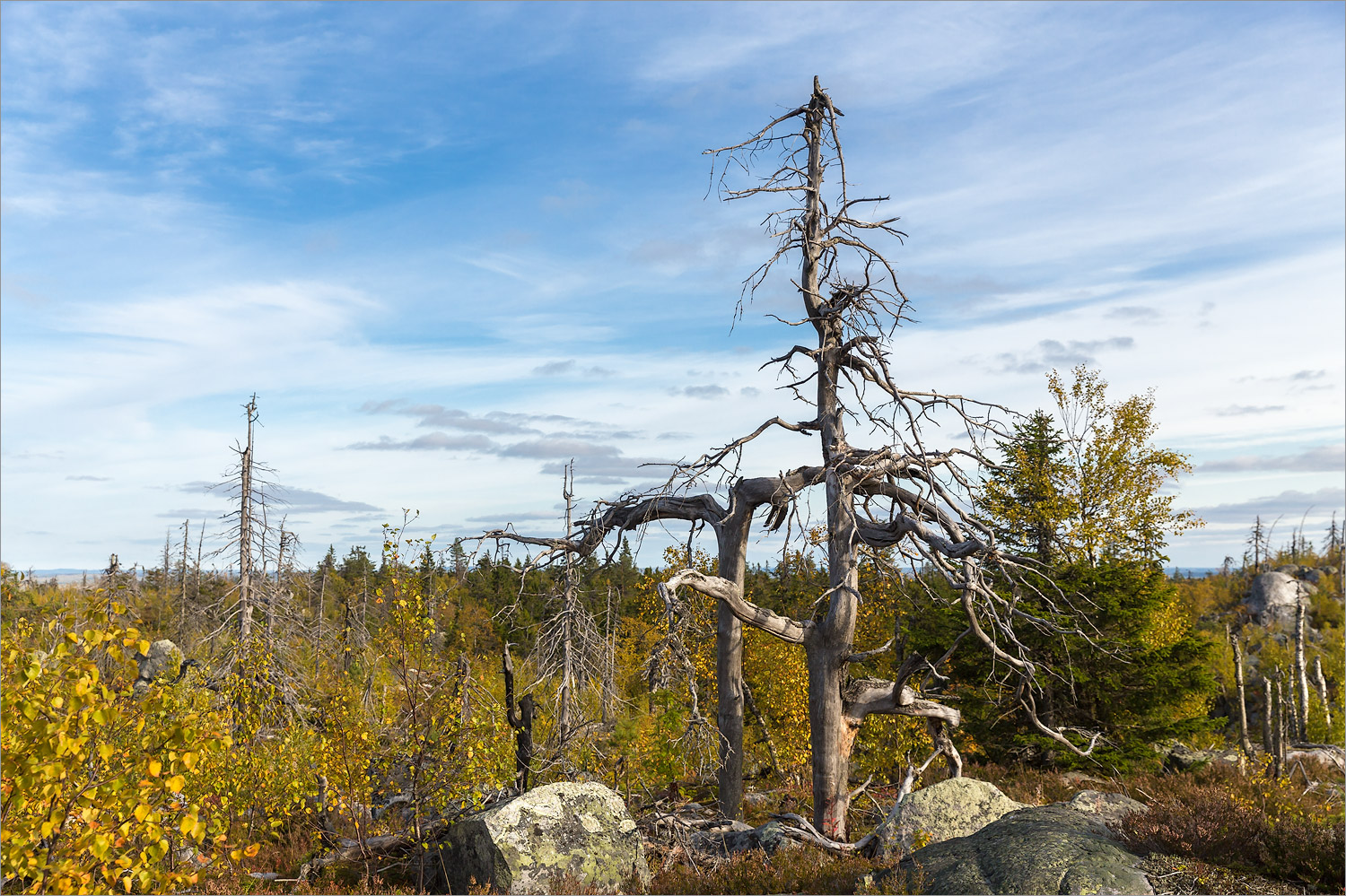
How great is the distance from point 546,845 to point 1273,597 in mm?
67209

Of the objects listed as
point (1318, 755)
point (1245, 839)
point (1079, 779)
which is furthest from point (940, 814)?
point (1318, 755)

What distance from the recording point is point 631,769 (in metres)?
15.8

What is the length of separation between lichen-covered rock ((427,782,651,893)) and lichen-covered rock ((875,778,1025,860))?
3.41m

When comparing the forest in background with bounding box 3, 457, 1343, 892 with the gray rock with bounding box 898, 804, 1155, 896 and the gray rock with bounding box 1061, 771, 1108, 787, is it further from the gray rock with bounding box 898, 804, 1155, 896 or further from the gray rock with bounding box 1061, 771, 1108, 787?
the gray rock with bounding box 898, 804, 1155, 896

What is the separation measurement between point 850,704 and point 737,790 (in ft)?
7.89

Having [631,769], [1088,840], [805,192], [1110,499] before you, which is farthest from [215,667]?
[1110,499]

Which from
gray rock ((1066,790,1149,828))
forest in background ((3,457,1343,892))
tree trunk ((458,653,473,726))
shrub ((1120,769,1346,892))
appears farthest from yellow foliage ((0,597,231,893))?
gray rock ((1066,790,1149,828))

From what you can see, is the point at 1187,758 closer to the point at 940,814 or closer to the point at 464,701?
the point at 940,814

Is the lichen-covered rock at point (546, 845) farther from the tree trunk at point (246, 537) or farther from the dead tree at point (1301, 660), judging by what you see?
the dead tree at point (1301, 660)

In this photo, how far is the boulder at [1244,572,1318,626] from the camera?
197 ft

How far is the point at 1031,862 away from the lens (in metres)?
8.63

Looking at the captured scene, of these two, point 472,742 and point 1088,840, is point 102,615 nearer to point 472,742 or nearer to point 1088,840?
point 472,742

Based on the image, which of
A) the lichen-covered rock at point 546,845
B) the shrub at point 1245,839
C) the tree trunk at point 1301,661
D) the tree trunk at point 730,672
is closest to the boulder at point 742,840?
the tree trunk at point 730,672

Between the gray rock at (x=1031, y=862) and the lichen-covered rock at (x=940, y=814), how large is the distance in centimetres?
183
